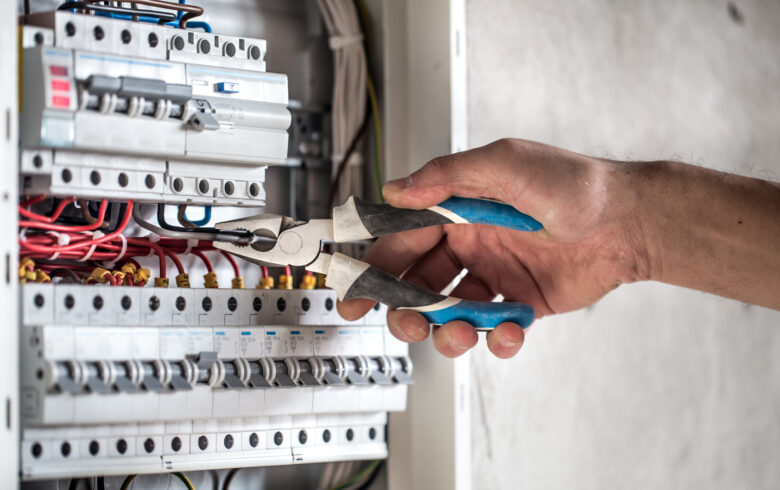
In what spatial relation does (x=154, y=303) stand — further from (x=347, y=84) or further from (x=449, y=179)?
(x=347, y=84)

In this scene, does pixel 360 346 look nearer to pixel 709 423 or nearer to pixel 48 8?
pixel 48 8

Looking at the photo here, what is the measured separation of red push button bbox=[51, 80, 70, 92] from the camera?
94 centimetres

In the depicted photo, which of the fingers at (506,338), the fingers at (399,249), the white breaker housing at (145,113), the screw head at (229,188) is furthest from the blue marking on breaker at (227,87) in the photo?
the fingers at (506,338)

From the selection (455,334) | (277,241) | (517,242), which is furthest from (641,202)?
(277,241)

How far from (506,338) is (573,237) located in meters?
0.19

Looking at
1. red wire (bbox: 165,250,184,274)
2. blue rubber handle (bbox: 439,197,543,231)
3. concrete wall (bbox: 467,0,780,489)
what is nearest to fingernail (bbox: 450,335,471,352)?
blue rubber handle (bbox: 439,197,543,231)

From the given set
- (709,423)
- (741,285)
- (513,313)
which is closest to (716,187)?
(741,285)

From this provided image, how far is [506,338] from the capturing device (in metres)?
1.15

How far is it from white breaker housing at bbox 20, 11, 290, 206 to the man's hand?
20cm

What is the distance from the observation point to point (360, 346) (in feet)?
3.92

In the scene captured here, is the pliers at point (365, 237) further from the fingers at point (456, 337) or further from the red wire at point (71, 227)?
the red wire at point (71, 227)

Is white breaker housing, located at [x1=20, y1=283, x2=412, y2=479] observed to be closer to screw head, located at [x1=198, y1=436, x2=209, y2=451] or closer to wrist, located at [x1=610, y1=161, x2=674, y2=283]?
screw head, located at [x1=198, y1=436, x2=209, y2=451]

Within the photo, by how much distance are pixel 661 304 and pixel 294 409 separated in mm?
928

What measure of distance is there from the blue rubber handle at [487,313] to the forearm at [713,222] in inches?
9.2
